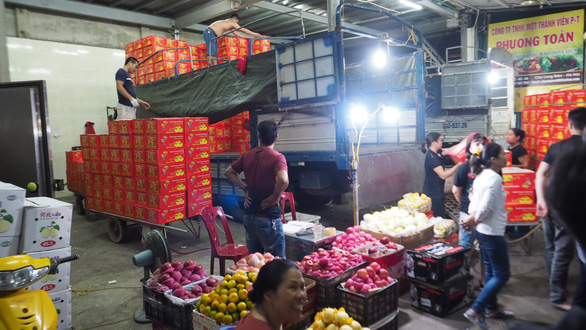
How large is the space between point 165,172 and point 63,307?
2876mm

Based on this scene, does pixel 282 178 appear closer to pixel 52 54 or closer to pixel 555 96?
pixel 555 96

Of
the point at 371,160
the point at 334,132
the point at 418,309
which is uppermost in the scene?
the point at 334,132

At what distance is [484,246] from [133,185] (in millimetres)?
5623

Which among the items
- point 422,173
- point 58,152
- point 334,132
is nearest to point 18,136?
point 334,132

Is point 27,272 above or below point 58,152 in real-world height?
below

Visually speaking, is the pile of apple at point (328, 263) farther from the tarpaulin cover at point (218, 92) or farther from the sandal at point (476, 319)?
the tarpaulin cover at point (218, 92)

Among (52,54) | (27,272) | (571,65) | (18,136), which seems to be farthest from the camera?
(571,65)

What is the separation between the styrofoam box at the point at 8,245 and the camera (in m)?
3.29

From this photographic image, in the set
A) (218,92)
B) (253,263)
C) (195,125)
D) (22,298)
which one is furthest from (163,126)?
(22,298)

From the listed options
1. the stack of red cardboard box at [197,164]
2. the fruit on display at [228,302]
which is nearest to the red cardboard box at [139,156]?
the stack of red cardboard box at [197,164]

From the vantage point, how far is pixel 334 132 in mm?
6273

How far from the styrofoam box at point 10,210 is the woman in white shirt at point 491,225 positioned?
418cm

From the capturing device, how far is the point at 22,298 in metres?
2.71

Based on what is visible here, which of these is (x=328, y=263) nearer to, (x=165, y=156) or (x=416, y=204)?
(x=416, y=204)
